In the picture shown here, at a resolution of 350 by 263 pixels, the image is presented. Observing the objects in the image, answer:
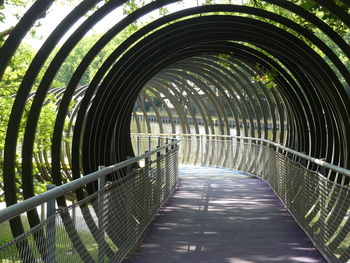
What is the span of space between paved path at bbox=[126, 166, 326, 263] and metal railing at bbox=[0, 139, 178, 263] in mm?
329

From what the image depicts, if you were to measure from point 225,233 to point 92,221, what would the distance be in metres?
3.04

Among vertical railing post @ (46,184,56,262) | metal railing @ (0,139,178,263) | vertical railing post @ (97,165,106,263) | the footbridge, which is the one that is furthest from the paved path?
vertical railing post @ (46,184,56,262)

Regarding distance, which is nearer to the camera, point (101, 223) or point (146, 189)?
point (101, 223)

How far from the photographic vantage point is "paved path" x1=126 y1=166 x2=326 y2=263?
598cm

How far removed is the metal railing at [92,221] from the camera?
10.2 feet

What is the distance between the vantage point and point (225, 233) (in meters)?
7.25

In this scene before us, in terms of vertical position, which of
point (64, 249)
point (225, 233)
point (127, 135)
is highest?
point (127, 135)

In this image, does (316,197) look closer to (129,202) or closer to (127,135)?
(129,202)

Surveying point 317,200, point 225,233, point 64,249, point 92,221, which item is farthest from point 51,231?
point 225,233

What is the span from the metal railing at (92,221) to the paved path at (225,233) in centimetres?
33

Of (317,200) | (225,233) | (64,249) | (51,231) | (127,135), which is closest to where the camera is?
(51,231)

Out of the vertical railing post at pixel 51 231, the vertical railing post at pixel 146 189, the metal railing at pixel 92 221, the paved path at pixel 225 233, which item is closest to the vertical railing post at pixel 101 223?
the metal railing at pixel 92 221

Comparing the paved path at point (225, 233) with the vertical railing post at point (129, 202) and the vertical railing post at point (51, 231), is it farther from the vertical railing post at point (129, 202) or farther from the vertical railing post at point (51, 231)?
the vertical railing post at point (51, 231)

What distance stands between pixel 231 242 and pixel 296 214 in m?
1.46
